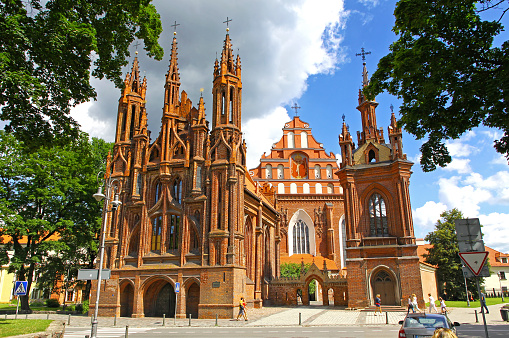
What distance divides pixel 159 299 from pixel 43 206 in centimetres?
1565

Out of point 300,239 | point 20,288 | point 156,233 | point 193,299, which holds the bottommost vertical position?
point 193,299

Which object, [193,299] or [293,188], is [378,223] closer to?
[193,299]

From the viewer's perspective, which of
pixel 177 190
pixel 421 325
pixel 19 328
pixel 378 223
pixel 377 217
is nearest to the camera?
pixel 421 325

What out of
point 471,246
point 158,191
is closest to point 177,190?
point 158,191

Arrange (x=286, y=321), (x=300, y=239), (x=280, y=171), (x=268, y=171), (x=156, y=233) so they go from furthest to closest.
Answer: (x=280, y=171) < (x=268, y=171) < (x=300, y=239) < (x=156, y=233) < (x=286, y=321)

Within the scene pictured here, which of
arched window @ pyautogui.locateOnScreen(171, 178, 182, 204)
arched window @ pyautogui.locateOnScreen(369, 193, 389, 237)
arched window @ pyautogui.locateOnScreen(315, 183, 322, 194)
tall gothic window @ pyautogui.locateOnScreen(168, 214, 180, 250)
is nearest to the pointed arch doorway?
arched window @ pyautogui.locateOnScreen(369, 193, 389, 237)

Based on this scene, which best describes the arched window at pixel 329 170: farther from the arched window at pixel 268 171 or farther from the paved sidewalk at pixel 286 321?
the paved sidewalk at pixel 286 321

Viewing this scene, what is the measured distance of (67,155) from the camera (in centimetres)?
3575

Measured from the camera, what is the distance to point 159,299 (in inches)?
1206

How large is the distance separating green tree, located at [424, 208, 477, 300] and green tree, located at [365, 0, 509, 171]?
129 ft

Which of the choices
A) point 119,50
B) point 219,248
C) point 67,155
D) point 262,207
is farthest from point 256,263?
point 119,50

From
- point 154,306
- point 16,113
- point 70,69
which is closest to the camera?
point 16,113

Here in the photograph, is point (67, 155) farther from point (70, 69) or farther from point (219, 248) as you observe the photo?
point (70, 69)

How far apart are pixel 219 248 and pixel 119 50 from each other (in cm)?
1727
